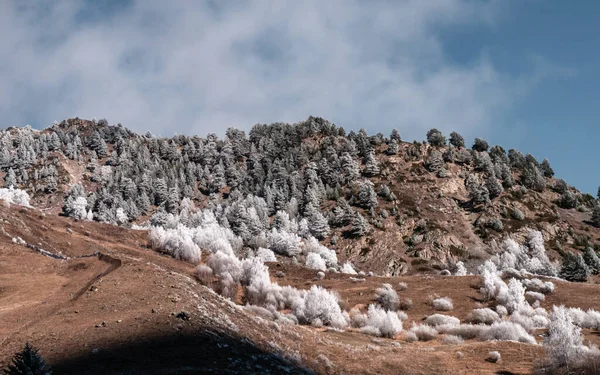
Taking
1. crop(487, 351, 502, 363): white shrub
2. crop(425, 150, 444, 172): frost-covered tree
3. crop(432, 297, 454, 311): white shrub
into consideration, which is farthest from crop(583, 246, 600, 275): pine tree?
crop(487, 351, 502, 363): white shrub

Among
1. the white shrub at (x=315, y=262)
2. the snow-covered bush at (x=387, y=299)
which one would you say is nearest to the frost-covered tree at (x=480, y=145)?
the white shrub at (x=315, y=262)

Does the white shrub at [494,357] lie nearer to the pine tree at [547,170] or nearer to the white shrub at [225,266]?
the white shrub at [225,266]

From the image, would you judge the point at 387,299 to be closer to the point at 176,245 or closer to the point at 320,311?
the point at 320,311

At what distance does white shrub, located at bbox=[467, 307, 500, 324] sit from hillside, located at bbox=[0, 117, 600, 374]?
0.26m

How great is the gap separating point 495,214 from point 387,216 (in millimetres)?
21948

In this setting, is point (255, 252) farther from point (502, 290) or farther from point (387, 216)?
point (502, 290)

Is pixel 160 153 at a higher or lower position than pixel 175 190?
higher

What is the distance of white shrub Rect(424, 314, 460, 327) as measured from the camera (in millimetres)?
35625

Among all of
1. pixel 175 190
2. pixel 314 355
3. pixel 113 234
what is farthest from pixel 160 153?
pixel 314 355

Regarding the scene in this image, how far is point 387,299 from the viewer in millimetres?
41156

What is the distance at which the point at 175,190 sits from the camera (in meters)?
115

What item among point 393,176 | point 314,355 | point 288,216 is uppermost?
point 393,176

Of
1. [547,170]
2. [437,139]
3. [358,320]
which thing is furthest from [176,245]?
[547,170]

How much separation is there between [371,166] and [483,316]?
270 feet
